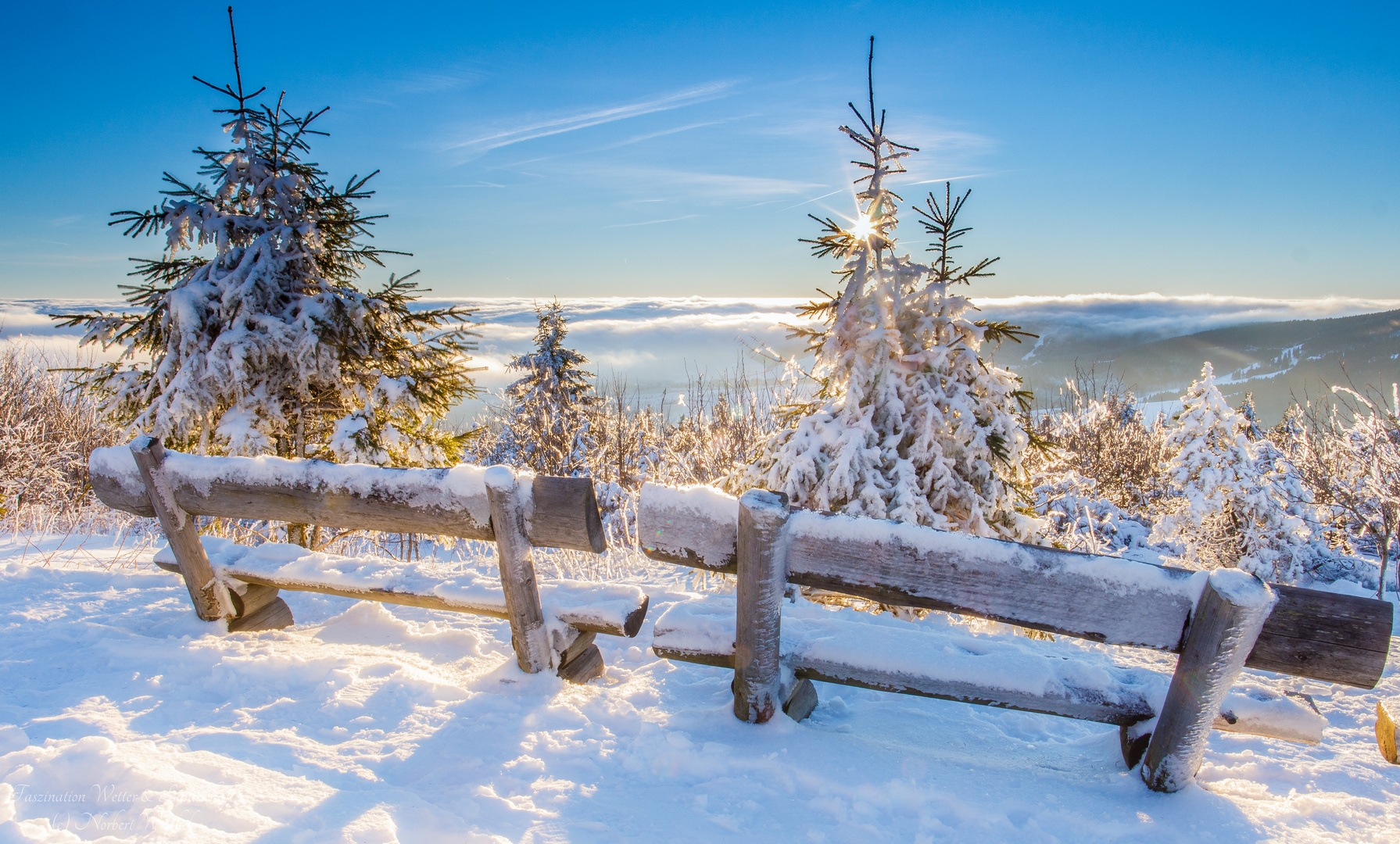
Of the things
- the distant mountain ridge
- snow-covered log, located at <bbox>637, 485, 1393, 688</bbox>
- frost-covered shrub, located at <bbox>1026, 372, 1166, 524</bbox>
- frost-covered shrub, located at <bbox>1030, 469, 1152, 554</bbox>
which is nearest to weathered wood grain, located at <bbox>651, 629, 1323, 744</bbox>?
snow-covered log, located at <bbox>637, 485, 1393, 688</bbox>

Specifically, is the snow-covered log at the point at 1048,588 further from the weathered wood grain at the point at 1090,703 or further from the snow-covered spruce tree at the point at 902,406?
the snow-covered spruce tree at the point at 902,406

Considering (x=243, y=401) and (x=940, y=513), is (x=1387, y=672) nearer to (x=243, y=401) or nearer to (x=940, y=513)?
(x=940, y=513)

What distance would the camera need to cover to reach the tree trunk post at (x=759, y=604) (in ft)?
9.23

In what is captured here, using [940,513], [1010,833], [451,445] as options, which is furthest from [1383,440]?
[451,445]

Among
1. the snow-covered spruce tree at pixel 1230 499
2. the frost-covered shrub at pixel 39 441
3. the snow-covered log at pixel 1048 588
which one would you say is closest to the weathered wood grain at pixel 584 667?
the snow-covered log at pixel 1048 588

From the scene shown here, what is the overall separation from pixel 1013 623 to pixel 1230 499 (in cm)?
1667

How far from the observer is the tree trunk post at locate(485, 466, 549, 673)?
321cm

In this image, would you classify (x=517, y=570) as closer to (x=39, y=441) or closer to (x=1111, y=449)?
(x=39, y=441)

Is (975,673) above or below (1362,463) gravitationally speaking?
above

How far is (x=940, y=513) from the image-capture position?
527 cm

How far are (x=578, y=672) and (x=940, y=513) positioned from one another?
3372mm

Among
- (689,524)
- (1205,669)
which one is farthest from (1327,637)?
(689,524)

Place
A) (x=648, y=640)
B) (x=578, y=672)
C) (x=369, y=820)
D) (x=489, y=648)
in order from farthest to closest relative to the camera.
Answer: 1. (x=648, y=640)
2. (x=489, y=648)
3. (x=578, y=672)
4. (x=369, y=820)

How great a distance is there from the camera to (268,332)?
7004mm
